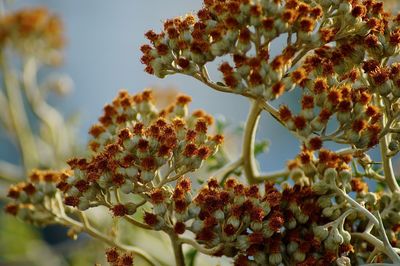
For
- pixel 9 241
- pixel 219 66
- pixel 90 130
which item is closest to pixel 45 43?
pixel 9 241

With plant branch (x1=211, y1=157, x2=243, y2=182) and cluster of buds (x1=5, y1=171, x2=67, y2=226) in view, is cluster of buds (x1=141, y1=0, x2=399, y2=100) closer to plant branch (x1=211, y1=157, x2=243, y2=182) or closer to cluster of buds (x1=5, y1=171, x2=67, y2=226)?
plant branch (x1=211, y1=157, x2=243, y2=182)

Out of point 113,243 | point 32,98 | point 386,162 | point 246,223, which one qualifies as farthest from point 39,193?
point 32,98

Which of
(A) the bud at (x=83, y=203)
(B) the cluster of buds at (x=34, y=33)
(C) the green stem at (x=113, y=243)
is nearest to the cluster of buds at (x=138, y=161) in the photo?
(A) the bud at (x=83, y=203)

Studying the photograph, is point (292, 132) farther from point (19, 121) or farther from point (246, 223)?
point (19, 121)

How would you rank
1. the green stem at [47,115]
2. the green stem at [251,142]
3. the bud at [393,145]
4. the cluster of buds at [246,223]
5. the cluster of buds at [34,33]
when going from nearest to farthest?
1. the cluster of buds at [246,223]
2. the bud at [393,145]
3. the green stem at [251,142]
4. the green stem at [47,115]
5. the cluster of buds at [34,33]

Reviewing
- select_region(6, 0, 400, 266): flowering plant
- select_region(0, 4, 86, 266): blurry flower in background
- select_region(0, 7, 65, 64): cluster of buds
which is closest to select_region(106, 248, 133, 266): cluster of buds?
select_region(6, 0, 400, 266): flowering plant

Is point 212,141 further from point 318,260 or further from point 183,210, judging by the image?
point 318,260

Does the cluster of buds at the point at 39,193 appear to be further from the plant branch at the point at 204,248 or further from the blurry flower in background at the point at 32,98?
the blurry flower in background at the point at 32,98
